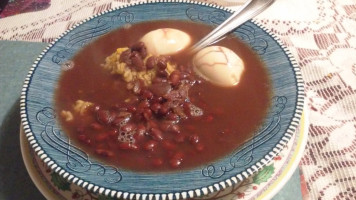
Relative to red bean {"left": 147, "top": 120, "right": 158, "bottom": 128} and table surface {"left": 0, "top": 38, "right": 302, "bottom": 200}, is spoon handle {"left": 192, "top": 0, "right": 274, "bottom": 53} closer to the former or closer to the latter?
red bean {"left": 147, "top": 120, "right": 158, "bottom": 128}

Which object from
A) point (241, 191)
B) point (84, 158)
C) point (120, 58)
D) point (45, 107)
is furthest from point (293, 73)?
point (45, 107)

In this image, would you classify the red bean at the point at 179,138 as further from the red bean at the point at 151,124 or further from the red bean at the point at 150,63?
the red bean at the point at 150,63

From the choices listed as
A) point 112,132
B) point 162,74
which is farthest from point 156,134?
point 162,74

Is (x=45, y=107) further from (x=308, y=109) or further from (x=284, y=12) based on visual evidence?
(x=284, y=12)

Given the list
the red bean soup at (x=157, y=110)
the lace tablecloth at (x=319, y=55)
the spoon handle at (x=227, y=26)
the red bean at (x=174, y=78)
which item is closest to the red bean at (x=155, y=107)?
the red bean soup at (x=157, y=110)

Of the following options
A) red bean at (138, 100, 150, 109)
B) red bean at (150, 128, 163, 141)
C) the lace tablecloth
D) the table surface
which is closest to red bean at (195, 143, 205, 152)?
red bean at (150, 128, 163, 141)

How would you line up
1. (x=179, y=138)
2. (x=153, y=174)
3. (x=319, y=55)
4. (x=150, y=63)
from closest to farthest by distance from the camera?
(x=153, y=174) < (x=179, y=138) < (x=150, y=63) < (x=319, y=55)

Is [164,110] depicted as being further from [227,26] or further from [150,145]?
[227,26]
